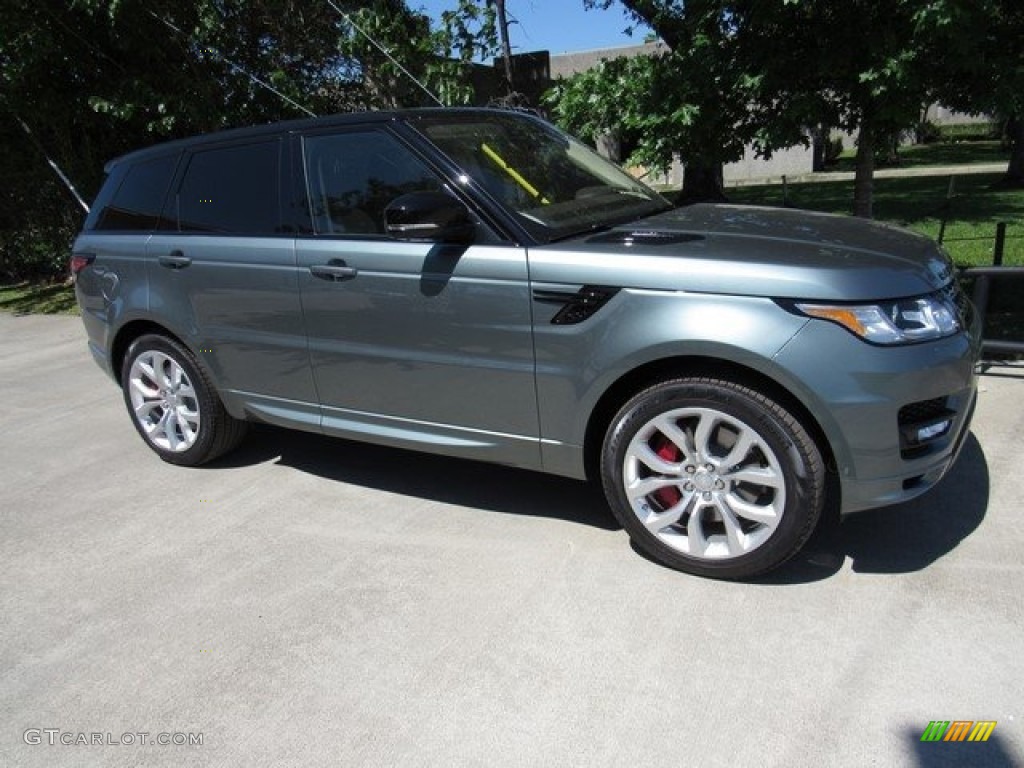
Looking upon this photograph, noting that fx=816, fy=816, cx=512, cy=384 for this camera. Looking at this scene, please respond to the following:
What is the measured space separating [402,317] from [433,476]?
116 cm

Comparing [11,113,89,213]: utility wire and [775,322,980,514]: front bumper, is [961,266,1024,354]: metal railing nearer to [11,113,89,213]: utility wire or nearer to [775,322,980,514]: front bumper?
[775,322,980,514]: front bumper

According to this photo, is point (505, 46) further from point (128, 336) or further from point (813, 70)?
point (128, 336)

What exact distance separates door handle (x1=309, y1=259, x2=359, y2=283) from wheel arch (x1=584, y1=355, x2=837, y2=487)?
1.29 m

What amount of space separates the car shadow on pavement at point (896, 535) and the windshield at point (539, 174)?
163cm

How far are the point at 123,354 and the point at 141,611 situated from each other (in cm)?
214

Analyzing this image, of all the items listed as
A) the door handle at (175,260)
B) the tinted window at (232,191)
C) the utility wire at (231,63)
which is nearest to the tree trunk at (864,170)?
the tinted window at (232,191)

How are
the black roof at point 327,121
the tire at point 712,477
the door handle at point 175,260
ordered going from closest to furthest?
the tire at point 712,477 → the black roof at point 327,121 → the door handle at point 175,260

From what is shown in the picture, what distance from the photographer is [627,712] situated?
2543mm

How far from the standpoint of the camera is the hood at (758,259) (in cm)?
284

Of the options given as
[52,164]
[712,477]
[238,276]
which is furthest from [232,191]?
[52,164]

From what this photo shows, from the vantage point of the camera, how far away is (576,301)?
3182 millimetres

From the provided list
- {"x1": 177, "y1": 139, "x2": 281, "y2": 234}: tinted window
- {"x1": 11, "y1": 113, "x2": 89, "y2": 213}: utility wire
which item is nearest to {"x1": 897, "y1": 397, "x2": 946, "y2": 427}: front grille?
{"x1": 177, "y1": 139, "x2": 281, "y2": 234}: tinted window

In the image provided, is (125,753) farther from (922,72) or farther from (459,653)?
(922,72)
